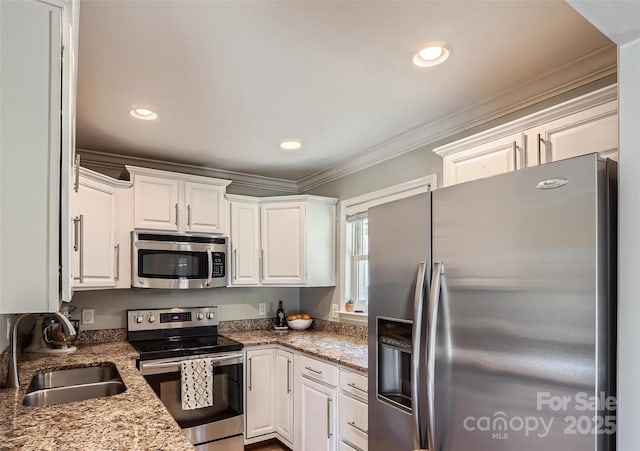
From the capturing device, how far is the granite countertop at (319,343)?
2.63 metres

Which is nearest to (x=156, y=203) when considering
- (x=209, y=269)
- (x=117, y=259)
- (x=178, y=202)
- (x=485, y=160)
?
(x=178, y=202)

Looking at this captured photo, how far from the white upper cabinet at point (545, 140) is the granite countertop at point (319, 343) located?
127 cm

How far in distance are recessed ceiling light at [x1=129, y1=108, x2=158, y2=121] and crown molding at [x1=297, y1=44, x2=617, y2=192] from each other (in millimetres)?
1565

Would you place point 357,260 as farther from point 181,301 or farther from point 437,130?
point 181,301

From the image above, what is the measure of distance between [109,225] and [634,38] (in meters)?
3.07

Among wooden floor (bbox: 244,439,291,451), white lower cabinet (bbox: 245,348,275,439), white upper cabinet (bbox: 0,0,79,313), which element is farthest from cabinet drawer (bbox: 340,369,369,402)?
white upper cabinet (bbox: 0,0,79,313)

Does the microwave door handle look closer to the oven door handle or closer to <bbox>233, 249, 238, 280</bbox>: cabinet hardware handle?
<bbox>233, 249, 238, 280</bbox>: cabinet hardware handle

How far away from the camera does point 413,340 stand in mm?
1631

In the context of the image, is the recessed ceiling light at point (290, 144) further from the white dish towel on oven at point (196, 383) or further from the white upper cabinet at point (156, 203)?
the white dish towel on oven at point (196, 383)

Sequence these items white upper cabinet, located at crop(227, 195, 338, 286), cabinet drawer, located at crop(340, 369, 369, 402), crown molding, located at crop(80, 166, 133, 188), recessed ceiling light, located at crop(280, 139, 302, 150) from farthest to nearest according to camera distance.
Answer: white upper cabinet, located at crop(227, 195, 338, 286)
recessed ceiling light, located at crop(280, 139, 302, 150)
crown molding, located at crop(80, 166, 133, 188)
cabinet drawer, located at crop(340, 369, 369, 402)

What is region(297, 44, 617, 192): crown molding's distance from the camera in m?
1.89

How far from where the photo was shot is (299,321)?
3.90 m

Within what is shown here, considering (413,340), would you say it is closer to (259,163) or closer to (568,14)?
(568,14)

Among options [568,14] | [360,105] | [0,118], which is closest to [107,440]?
[0,118]
